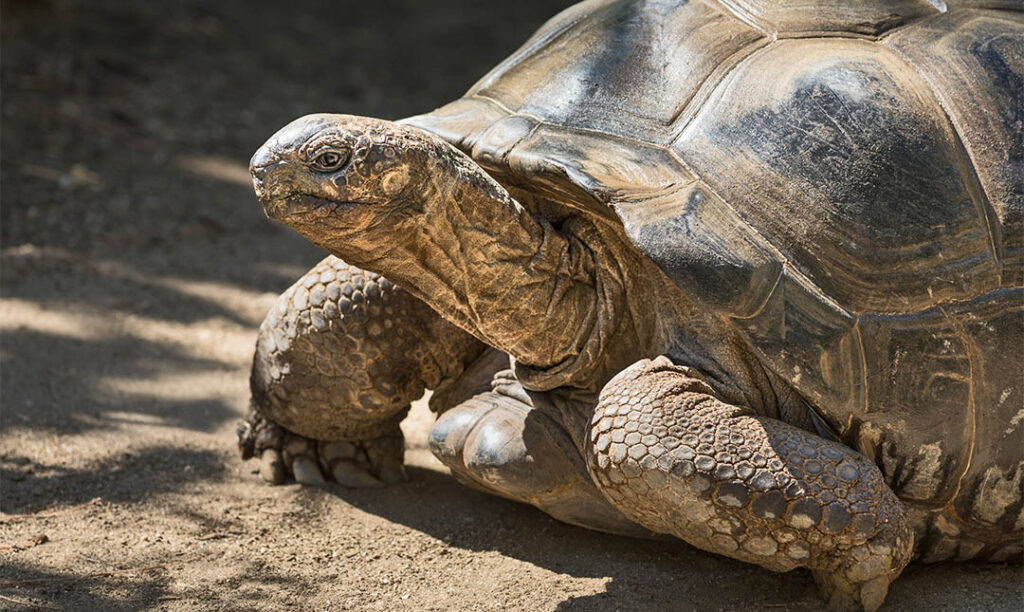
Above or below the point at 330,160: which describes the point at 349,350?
below

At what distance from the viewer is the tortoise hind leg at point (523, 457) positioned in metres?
3.07

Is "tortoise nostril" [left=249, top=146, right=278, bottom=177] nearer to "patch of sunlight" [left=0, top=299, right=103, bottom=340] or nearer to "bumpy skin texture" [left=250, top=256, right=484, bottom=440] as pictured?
"bumpy skin texture" [left=250, top=256, right=484, bottom=440]

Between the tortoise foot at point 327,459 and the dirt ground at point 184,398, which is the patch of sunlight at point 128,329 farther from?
the tortoise foot at point 327,459

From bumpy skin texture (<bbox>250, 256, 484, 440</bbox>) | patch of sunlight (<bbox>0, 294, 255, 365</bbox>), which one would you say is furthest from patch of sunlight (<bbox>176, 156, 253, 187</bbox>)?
bumpy skin texture (<bbox>250, 256, 484, 440</bbox>)

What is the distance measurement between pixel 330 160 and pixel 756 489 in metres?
Answer: 1.25

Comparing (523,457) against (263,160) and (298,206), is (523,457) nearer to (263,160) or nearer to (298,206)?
(298,206)

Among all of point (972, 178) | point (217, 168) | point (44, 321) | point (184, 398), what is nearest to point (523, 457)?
point (972, 178)

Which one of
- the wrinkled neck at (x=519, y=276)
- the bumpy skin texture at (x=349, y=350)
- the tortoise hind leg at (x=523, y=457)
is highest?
the wrinkled neck at (x=519, y=276)

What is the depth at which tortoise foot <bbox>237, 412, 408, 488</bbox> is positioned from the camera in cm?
369

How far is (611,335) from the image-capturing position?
3078mm

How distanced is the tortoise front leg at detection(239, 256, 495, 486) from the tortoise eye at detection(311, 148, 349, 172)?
31.0 inches

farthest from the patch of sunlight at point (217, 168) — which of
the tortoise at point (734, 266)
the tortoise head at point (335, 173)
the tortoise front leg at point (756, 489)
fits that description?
the tortoise front leg at point (756, 489)

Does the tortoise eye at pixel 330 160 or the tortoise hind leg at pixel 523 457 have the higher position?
the tortoise eye at pixel 330 160

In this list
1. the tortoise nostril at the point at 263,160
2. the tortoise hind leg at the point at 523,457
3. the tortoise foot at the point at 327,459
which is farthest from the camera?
the tortoise foot at the point at 327,459
